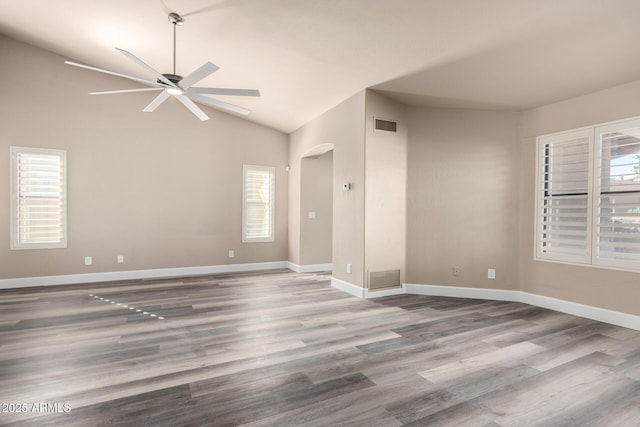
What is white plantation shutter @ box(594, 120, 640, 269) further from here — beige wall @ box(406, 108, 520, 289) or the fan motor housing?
the fan motor housing

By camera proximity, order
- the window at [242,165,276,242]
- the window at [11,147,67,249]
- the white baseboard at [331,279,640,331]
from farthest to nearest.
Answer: the window at [242,165,276,242] < the window at [11,147,67,249] < the white baseboard at [331,279,640,331]

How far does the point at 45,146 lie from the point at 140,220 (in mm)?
1843

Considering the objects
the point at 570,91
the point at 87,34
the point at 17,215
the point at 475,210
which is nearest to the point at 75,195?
the point at 17,215

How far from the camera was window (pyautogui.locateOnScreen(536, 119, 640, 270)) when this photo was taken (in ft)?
11.8

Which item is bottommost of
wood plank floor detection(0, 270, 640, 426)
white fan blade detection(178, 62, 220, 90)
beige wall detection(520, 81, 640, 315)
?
wood plank floor detection(0, 270, 640, 426)

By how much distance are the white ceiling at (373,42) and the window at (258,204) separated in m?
2.08

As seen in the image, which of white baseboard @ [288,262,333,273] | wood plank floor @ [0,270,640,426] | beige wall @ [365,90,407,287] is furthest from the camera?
white baseboard @ [288,262,333,273]

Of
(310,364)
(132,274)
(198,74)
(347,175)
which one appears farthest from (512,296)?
(132,274)

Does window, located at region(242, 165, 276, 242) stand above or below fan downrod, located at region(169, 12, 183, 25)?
below

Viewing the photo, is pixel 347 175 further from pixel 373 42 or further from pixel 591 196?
pixel 591 196

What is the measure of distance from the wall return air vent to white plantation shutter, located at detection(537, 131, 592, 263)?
2000 millimetres

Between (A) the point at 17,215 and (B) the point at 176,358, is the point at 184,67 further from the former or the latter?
(B) the point at 176,358

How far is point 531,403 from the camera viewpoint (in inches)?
84.5

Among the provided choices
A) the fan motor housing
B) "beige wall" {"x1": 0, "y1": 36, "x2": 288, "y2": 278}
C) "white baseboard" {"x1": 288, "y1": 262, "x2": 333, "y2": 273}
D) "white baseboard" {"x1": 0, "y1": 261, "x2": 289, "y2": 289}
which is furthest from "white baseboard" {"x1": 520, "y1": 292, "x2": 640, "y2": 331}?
the fan motor housing
